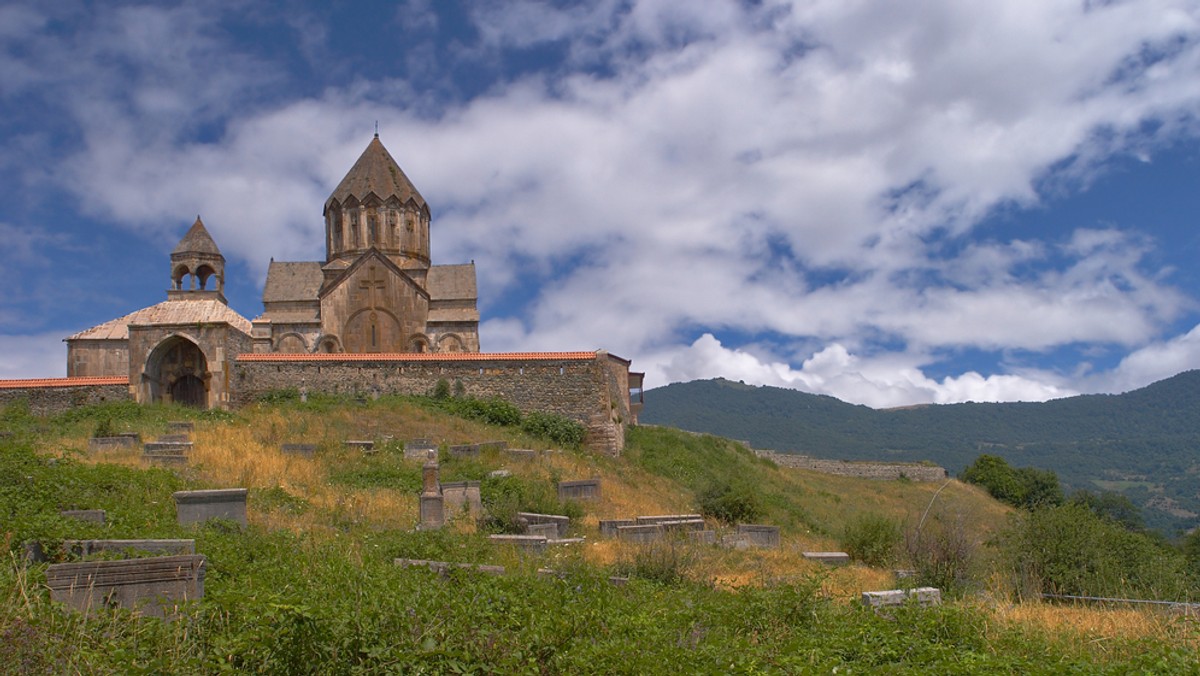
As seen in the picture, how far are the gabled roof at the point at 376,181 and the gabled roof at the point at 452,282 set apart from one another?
2.51 metres

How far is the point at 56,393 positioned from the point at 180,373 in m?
3.05

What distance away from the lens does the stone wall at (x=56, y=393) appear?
Result: 19328 mm

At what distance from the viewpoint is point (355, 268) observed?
26688mm

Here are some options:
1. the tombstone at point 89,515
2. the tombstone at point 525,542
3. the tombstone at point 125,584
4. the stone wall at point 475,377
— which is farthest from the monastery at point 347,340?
the tombstone at point 125,584

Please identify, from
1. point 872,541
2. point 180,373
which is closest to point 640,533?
point 872,541

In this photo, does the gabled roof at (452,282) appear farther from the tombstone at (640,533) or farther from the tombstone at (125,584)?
the tombstone at (125,584)

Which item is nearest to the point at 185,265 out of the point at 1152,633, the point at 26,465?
the point at 26,465

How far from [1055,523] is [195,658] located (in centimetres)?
897

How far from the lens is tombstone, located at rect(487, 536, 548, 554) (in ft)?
29.7

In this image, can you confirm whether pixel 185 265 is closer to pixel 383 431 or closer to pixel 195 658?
pixel 383 431

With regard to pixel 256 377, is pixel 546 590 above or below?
below

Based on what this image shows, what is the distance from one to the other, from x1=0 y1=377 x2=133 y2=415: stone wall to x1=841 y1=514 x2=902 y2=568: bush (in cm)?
1738

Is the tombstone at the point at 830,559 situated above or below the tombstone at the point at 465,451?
below

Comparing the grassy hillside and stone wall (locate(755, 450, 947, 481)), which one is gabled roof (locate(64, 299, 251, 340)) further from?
stone wall (locate(755, 450, 947, 481))
